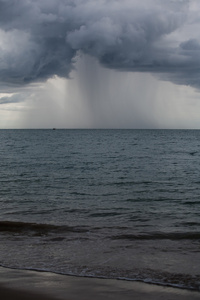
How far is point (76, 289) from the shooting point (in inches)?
295

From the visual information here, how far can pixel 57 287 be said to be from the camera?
7598 millimetres

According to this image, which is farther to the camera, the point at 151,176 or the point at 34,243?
the point at 151,176

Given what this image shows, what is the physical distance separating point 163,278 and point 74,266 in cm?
256

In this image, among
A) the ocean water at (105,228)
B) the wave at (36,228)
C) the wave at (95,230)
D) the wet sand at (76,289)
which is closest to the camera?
the wet sand at (76,289)

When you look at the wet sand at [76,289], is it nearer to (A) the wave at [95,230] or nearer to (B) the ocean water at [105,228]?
(B) the ocean water at [105,228]

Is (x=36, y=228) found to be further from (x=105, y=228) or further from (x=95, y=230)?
(x=105, y=228)

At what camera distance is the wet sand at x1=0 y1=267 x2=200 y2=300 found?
707 centimetres

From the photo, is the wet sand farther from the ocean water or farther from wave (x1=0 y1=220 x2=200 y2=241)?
wave (x1=0 y1=220 x2=200 y2=241)

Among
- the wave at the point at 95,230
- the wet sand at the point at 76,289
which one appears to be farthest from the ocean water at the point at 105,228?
the wet sand at the point at 76,289

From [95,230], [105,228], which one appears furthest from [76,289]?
[105,228]

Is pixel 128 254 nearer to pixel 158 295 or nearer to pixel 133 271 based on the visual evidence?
pixel 133 271

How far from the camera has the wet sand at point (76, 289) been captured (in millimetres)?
7074

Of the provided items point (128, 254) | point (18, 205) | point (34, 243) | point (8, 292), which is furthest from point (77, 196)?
point (8, 292)

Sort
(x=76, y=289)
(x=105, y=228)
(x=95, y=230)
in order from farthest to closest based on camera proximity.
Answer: (x=105, y=228), (x=95, y=230), (x=76, y=289)
